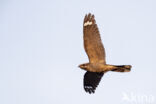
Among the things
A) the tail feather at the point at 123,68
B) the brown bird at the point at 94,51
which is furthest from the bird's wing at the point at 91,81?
the tail feather at the point at 123,68

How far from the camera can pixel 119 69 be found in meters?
15.8

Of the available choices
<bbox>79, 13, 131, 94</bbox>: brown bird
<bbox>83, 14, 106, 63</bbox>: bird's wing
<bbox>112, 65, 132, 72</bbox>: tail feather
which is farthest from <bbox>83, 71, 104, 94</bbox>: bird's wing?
<bbox>112, 65, 132, 72</bbox>: tail feather

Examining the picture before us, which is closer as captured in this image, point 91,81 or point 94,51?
point 94,51

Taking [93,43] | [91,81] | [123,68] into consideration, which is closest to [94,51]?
→ [93,43]

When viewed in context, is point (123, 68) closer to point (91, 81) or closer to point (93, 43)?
point (93, 43)

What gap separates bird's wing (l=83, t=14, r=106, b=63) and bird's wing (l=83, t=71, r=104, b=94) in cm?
126

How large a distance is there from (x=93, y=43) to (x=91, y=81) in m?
2.26

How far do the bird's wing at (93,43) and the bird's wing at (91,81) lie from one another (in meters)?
1.26

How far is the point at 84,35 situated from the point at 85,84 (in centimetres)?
261

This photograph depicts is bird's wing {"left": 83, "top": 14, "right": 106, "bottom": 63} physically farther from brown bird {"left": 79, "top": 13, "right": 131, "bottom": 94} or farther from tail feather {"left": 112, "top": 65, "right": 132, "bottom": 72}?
tail feather {"left": 112, "top": 65, "right": 132, "bottom": 72}

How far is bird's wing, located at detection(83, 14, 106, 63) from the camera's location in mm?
15906

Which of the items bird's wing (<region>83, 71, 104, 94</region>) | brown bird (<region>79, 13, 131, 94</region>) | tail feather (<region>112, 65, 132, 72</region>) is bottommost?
bird's wing (<region>83, 71, 104, 94</region>)

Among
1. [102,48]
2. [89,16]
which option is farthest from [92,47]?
[89,16]

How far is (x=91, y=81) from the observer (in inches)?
692
